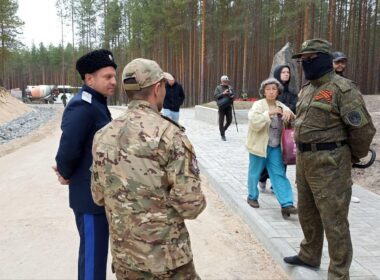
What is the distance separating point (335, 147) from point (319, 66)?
25.8 inches

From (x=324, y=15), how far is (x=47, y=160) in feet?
91.7

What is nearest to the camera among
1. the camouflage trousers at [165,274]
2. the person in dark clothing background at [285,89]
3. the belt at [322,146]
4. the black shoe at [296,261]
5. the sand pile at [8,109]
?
the camouflage trousers at [165,274]

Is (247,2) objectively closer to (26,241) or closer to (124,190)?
(26,241)

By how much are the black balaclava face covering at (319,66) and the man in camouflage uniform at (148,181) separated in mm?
1553

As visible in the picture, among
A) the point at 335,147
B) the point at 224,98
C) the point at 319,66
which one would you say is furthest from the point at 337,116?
the point at 224,98

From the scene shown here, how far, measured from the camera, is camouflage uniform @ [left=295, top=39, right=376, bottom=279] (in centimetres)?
304

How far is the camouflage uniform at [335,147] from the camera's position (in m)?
3.04

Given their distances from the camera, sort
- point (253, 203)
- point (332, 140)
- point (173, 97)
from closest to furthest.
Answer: point (332, 140) < point (253, 203) < point (173, 97)

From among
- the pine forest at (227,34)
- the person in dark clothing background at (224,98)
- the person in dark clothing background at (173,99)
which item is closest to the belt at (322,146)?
the person in dark clothing background at (173,99)

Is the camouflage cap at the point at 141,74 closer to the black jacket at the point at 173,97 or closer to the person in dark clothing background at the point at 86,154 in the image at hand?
the person in dark clothing background at the point at 86,154

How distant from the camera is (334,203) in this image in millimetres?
3123

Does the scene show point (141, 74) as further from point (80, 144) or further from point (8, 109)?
point (8, 109)

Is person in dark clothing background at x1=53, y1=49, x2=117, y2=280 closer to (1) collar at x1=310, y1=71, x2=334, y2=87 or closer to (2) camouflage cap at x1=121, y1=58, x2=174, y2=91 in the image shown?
(2) camouflage cap at x1=121, y1=58, x2=174, y2=91

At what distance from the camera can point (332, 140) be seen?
10.2 feet
